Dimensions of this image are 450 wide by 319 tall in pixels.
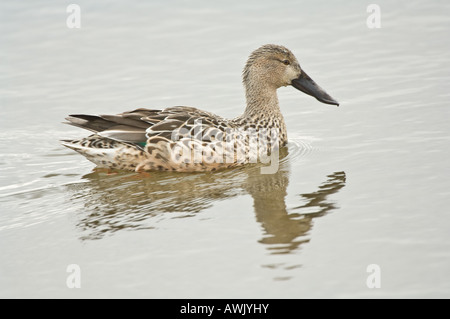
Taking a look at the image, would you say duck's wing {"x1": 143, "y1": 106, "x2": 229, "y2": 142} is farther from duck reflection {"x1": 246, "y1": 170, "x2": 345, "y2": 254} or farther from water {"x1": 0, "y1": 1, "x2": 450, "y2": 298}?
duck reflection {"x1": 246, "y1": 170, "x2": 345, "y2": 254}

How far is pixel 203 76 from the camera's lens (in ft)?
36.4

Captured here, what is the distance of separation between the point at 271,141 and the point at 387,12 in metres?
A: 4.90

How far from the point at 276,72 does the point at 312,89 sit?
51 cm

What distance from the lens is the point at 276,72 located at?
943 centimetres

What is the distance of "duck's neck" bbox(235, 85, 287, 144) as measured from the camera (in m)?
9.21

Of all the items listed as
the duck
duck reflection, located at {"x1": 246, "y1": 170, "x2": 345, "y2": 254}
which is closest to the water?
duck reflection, located at {"x1": 246, "y1": 170, "x2": 345, "y2": 254}

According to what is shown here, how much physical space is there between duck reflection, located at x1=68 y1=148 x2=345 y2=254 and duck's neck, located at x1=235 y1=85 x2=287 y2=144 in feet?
1.80

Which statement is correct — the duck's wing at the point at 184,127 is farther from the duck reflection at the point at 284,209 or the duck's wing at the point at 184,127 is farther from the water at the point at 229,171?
the duck reflection at the point at 284,209

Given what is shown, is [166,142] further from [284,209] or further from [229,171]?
[284,209]

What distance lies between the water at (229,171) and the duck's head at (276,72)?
1.66 feet

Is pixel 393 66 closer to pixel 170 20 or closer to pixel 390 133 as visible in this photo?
pixel 390 133

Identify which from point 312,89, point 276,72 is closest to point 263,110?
point 276,72

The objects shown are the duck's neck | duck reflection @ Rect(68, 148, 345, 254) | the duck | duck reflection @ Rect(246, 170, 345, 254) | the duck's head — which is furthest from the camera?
the duck's head

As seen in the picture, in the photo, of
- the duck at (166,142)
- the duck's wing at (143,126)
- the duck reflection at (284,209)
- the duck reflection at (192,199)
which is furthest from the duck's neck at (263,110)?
the duck reflection at (284,209)
